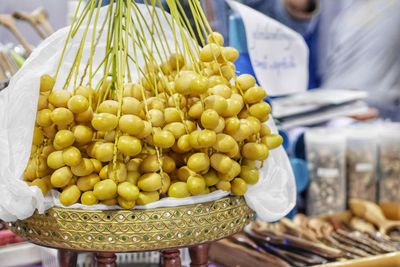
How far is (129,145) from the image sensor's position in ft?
2.78

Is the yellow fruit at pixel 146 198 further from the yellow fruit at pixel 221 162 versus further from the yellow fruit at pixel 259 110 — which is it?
the yellow fruit at pixel 259 110

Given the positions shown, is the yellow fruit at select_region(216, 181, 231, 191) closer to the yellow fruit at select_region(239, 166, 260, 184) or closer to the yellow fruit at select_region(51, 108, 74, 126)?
Result: the yellow fruit at select_region(239, 166, 260, 184)

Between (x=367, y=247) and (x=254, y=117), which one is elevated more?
(x=254, y=117)

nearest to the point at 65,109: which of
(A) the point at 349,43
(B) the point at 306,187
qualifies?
(B) the point at 306,187

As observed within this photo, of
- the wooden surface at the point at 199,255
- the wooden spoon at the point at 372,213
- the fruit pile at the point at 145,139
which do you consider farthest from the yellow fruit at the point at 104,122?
the wooden spoon at the point at 372,213

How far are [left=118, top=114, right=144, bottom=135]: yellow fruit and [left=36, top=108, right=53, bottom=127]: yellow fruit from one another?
114 millimetres

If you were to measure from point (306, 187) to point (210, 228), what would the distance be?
53.8 inches

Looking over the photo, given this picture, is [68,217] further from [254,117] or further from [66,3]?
[66,3]

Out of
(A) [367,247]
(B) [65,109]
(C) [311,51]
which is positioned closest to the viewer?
(B) [65,109]

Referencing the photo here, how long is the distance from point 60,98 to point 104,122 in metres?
0.09

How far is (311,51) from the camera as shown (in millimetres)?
2588

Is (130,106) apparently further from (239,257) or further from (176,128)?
(239,257)

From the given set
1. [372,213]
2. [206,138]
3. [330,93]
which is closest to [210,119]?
[206,138]

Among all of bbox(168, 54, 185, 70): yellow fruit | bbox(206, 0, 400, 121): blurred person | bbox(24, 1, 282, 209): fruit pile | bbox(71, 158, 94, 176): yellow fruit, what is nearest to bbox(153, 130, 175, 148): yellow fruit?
bbox(24, 1, 282, 209): fruit pile
